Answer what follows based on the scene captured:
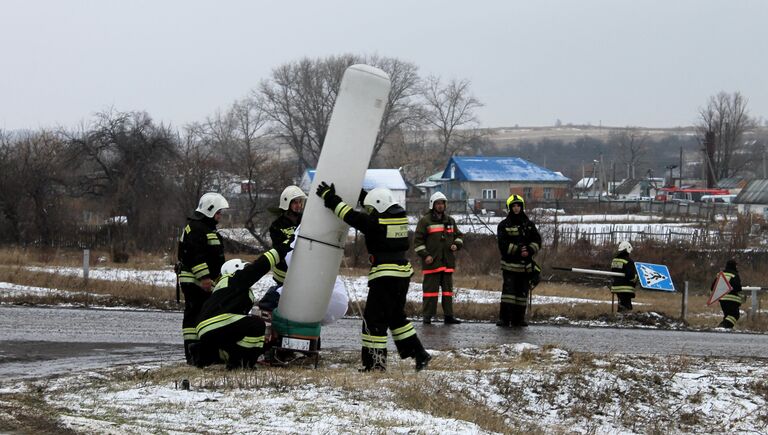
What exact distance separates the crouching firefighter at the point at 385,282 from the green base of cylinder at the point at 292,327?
0.59 metres

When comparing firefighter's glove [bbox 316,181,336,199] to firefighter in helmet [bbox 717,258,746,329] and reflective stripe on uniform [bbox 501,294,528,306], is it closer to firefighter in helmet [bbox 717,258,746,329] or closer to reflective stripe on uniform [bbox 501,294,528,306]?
reflective stripe on uniform [bbox 501,294,528,306]

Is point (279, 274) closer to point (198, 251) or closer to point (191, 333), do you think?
point (198, 251)

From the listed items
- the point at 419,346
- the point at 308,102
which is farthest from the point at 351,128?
the point at 308,102

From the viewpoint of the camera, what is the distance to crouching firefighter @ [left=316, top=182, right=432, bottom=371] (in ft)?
33.6

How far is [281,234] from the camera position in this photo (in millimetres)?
11422

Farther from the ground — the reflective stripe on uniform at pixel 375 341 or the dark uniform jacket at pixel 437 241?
the dark uniform jacket at pixel 437 241

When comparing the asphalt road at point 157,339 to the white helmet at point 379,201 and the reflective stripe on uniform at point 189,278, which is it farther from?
the white helmet at point 379,201

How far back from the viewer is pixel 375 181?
280 feet

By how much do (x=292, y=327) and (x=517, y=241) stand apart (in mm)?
6297

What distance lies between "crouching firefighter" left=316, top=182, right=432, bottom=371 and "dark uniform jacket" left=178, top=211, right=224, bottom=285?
75.8 inches

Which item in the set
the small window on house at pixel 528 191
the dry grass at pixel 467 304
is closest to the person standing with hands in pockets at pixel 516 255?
the dry grass at pixel 467 304

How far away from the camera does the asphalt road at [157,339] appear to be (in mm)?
11609

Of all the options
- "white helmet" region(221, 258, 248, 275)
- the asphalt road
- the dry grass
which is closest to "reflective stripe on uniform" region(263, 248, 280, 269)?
"white helmet" region(221, 258, 248, 275)

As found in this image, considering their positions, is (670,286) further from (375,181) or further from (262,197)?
(375,181)
